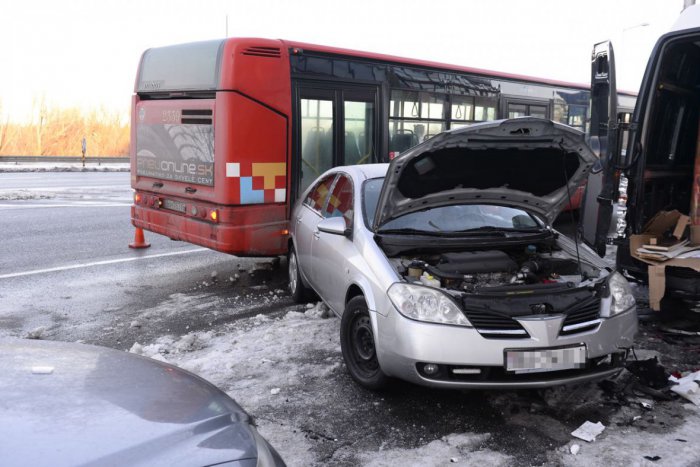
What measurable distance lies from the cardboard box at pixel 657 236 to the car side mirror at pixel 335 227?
299 centimetres

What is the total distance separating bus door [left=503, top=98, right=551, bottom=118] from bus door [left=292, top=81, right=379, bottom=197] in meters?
3.21

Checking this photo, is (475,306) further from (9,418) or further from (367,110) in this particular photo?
(367,110)

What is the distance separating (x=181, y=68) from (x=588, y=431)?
6.28 meters

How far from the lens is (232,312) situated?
22.0 feet

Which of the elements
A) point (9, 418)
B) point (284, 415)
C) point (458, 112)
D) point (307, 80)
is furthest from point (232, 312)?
point (458, 112)

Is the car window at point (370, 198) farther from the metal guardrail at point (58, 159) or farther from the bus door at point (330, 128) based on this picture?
the metal guardrail at point (58, 159)

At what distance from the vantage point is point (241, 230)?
7500 mm

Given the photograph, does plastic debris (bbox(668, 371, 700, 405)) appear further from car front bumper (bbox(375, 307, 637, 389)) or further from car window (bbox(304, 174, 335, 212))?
car window (bbox(304, 174, 335, 212))

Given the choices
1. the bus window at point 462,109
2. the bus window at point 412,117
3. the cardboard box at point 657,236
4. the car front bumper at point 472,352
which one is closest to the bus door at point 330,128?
the bus window at point 412,117

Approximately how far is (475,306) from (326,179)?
9.43 ft

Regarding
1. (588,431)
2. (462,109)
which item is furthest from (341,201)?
(462,109)

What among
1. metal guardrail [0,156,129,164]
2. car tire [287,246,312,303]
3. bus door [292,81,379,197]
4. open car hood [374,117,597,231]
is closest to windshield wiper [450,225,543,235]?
open car hood [374,117,597,231]

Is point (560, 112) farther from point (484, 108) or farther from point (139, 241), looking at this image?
point (139, 241)

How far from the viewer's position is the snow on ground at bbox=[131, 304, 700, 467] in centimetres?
369
